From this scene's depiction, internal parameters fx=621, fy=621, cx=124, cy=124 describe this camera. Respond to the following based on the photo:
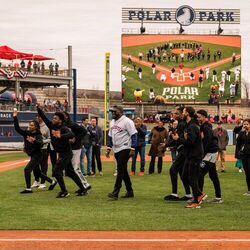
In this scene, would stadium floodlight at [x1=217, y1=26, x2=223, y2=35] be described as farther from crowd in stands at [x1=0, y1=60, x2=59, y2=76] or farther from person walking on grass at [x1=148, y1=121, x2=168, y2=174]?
person walking on grass at [x1=148, y1=121, x2=168, y2=174]

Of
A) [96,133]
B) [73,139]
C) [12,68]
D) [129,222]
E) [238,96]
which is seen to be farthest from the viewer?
[238,96]

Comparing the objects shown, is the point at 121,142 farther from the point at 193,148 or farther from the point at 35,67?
the point at 35,67

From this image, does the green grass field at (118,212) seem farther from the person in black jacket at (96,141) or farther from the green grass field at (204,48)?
the green grass field at (204,48)

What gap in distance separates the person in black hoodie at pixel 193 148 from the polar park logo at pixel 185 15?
49.5 m

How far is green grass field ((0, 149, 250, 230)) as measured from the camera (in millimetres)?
8648

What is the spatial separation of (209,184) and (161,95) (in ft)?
135

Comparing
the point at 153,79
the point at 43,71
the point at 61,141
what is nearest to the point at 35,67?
the point at 43,71

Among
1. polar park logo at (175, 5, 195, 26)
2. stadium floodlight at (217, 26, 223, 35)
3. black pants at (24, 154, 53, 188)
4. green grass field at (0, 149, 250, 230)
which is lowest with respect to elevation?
green grass field at (0, 149, 250, 230)

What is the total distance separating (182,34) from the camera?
57.1 metres

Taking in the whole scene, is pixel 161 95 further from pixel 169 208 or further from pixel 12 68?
pixel 169 208

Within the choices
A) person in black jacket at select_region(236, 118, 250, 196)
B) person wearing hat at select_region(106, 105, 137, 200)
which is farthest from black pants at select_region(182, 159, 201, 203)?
person in black jacket at select_region(236, 118, 250, 196)

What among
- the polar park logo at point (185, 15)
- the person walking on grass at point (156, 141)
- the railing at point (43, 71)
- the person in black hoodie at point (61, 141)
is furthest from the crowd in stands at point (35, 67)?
the person in black hoodie at point (61, 141)

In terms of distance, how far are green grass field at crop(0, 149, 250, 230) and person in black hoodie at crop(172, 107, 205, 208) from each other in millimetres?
364

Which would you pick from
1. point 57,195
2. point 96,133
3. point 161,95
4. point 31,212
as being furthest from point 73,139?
point 161,95
